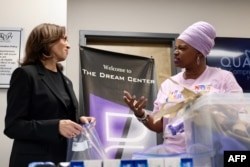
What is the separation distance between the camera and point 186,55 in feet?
5.06

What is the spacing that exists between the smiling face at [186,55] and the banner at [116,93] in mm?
1097

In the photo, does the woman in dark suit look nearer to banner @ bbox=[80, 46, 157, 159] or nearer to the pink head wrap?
the pink head wrap

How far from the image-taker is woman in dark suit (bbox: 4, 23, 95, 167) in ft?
4.31

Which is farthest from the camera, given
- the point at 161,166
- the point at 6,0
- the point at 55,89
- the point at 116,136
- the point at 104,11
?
the point at 104,11

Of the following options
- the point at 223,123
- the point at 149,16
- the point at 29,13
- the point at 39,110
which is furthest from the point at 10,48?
the point at 223,123

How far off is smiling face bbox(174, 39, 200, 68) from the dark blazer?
544 millimetres

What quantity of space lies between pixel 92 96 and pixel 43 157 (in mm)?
1174

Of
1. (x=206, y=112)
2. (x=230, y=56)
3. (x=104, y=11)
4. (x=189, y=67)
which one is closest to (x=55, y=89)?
(x=189, y=67)

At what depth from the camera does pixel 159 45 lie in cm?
293

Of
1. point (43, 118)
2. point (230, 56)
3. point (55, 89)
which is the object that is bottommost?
point (43, 118)

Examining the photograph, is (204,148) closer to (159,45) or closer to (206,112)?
(206,112)

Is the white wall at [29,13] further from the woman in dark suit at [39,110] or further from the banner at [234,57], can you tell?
the banner at [234,57]

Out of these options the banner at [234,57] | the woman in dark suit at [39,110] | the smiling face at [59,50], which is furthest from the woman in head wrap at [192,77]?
the banner at [234,57]

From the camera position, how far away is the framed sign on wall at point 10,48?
7.26 feet
